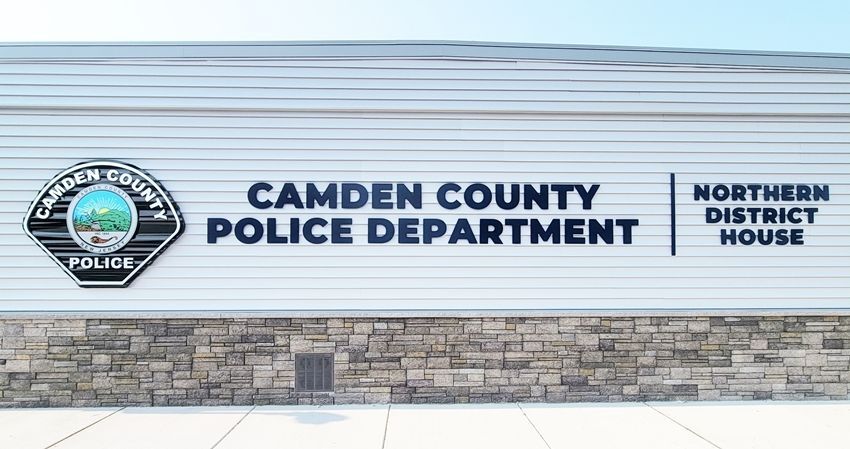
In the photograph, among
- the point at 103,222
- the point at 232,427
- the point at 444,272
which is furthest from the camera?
the point at 444,272

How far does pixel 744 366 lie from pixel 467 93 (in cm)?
435

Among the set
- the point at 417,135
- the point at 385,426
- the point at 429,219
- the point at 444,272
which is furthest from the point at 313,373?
the point at 417,135

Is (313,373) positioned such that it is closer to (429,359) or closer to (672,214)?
(429,359)

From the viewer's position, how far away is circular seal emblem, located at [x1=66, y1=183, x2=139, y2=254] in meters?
5.59

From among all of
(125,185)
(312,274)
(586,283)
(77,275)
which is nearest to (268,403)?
(312,274)

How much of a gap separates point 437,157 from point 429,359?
7.32ft

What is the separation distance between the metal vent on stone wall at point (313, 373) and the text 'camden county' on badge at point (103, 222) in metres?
1.94

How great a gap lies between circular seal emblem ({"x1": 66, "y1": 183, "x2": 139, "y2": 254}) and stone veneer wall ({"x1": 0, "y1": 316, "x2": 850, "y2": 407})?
2.77 feet

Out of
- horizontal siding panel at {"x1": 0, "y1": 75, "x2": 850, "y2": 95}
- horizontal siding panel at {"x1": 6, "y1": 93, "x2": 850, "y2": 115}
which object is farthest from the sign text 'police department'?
horizontal siding panel at {"x1": 0, "y1": 75, "x2": 850, "y2": 95}

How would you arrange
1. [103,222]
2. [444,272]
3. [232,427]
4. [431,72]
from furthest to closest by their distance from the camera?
[431,72]
[444,272]
[103,222]
[232,427]

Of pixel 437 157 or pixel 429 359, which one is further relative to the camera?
pixel 437 157

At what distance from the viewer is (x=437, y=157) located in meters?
5.81

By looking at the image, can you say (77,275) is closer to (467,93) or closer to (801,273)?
(467,93)

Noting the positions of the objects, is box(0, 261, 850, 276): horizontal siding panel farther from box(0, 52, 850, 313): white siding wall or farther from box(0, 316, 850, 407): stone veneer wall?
box(0, 316, 850, 407): stone veneer wall
